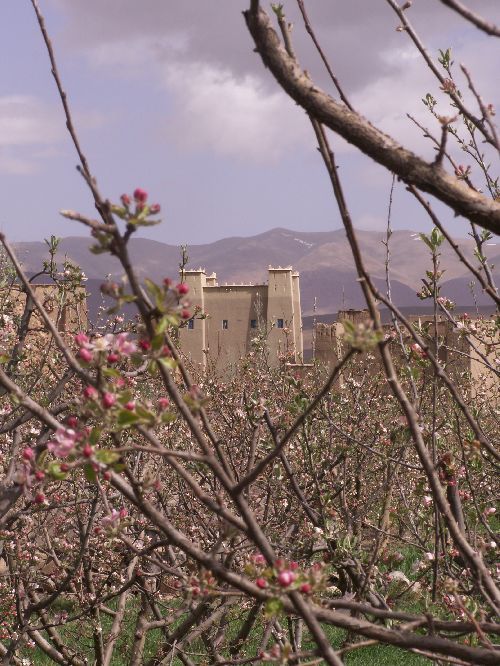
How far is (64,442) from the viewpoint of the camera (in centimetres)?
142

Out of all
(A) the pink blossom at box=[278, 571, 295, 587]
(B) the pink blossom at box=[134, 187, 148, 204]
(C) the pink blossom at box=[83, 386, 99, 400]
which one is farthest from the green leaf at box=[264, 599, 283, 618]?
(B) the pink blossom at box=[134, 187, 148, 204]

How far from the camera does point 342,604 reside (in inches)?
67.7

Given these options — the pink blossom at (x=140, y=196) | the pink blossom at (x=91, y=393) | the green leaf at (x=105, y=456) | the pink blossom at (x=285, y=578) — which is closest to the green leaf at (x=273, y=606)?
the pink blossom at (x=285, y=578)

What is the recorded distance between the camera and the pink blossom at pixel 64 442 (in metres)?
1.41

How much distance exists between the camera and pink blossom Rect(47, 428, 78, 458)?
1.41 m

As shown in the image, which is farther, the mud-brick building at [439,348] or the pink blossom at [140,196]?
the mud-brick building at [439,348]

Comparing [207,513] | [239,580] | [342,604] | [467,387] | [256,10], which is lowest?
[207,513]

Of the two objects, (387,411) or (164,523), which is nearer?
(164,523)

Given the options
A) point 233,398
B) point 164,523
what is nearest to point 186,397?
point 164,523

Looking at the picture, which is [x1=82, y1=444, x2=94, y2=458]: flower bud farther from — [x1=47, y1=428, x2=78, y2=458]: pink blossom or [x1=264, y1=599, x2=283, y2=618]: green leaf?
[x1=264, y1=599, x2=283, y2=618]: green leaf

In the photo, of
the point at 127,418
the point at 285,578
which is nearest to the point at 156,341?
the point at 127,418

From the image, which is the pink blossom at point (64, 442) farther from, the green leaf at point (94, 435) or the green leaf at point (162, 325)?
the green leaf at point (162, 325)

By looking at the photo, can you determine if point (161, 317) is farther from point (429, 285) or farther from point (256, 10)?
point (429, 285)

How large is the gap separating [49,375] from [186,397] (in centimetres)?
839
